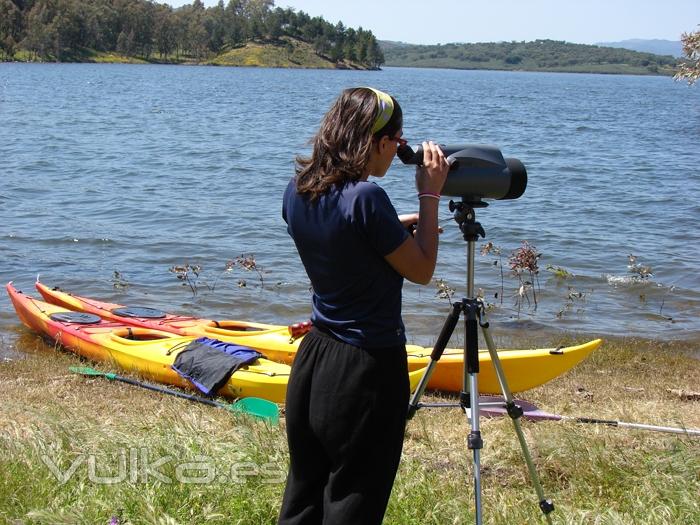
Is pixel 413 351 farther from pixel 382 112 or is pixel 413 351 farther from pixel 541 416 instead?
pixel 382 112

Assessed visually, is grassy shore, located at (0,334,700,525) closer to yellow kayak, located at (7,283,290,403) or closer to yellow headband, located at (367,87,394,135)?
yellow kayak, located at (7,283,290,403)

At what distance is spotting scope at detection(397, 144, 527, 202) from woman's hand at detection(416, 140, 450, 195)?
8.5 inches

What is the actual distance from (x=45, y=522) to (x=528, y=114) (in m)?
44.3

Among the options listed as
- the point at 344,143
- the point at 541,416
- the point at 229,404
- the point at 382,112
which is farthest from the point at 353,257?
the point at 229,404

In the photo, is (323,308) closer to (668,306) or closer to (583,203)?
(668,306)

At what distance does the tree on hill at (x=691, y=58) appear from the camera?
720 centimetres

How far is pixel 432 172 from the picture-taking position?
3037mm

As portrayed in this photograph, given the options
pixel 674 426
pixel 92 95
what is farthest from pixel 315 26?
pixel 674 426

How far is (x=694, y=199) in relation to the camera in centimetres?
1898

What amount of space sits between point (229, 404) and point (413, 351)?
5.64ft

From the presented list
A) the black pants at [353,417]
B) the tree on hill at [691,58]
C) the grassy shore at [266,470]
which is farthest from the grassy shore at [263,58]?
the black pants at [353,417]

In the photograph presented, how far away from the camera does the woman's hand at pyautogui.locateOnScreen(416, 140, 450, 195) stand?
3027 millimetres

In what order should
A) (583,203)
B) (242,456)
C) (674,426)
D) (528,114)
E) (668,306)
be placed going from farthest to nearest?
(528,114) < (583,203) < (668,306) < (674,426) < (242,456)

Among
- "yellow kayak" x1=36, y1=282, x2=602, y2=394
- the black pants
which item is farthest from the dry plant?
the black pants
